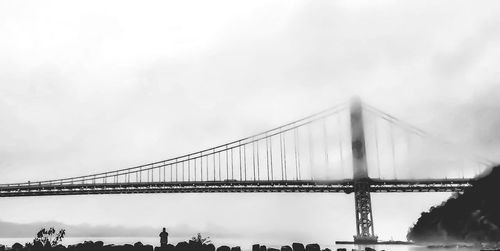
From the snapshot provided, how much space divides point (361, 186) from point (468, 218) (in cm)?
1777

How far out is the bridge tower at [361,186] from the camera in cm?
5841

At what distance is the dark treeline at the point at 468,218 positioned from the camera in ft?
79.6

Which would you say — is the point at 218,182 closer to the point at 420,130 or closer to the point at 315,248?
the point at 420,130

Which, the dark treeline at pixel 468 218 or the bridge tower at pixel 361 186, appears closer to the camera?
the dark treeline at pixel 468 218

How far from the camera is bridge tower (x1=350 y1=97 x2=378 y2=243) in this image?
58.4 metres

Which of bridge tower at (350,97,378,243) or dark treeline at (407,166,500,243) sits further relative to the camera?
bridge tower at (350,97,378,243)

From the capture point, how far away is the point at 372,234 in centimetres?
6041

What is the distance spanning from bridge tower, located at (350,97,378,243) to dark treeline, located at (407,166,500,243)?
7.29 m

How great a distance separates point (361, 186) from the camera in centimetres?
5844

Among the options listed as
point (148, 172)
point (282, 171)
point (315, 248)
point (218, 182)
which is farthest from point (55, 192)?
point (315, 248)

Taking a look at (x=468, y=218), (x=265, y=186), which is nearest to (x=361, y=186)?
(x=265, y=186)

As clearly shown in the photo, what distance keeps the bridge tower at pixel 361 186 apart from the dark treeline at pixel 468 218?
287 inches

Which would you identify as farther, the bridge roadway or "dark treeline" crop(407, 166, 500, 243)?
the bridge roadway

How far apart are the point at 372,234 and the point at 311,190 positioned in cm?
878
